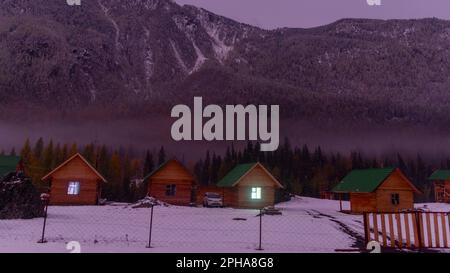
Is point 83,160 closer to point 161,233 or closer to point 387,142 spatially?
point 161,233

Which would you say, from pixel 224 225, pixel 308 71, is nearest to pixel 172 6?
pixel 308 71

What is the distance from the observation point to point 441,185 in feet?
70.6

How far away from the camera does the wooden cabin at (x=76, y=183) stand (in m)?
18.9

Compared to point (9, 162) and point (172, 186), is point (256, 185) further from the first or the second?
point (9, 162)

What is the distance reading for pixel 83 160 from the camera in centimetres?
1902

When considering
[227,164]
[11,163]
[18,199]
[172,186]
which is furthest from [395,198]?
[11,163]

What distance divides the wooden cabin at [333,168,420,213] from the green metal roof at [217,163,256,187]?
19.0ft

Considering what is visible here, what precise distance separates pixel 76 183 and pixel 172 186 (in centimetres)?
589

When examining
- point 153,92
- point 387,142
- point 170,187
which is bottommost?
point 170,187

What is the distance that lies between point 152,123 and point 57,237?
617 cm

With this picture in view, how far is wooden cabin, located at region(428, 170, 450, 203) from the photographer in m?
19.1

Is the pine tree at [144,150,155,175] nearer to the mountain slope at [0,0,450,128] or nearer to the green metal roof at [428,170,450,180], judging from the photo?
the mountain slope at [0,0,450,128]

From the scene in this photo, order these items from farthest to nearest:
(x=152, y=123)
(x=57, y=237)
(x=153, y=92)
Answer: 1. (x=153, y=92)
2. (x=152, y=123)
3. (x=57, y=237)

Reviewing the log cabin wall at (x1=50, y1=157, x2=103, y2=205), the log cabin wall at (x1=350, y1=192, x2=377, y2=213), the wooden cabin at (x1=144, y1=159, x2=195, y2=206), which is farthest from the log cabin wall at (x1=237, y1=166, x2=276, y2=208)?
the log cabin wall at (x1=50, y1=157, x2=103, y2=205)
